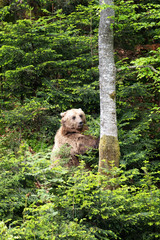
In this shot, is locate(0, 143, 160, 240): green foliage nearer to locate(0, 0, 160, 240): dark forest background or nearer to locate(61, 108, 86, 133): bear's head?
locate(0, 0, 160, 240): dark forest background

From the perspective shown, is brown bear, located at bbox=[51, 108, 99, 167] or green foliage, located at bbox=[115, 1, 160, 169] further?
brown bear, located at bbox=[51, 108, 99, 167]

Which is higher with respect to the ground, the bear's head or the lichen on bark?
the bear's head

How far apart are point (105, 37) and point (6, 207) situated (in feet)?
14.3

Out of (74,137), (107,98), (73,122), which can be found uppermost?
(107,98)

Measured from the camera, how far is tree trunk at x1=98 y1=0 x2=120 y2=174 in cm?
602

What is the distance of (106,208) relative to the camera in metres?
3.66

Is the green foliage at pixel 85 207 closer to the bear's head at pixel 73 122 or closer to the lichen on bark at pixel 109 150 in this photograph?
the lichen on bark at pixel 109 150

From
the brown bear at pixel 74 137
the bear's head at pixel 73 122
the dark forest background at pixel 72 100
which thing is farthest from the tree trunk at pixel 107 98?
the bear's head at pixel 73 122

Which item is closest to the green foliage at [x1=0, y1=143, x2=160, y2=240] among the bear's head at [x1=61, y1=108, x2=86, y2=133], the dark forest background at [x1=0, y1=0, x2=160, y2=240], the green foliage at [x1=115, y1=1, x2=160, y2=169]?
the dark forest background at [x1=0, y1=0, x2=160, y2=240]

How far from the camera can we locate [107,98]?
6094 millimetres

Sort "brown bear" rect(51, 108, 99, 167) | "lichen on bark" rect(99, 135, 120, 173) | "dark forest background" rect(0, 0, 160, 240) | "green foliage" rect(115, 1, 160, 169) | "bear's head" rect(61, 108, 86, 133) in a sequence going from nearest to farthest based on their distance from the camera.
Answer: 1. "dark forest background" rect(0, 0, 160, 240)
2. "lichen on bark" rect(99, 135, 120, 173)
3. "green foliage" rect(115, 1, 160, 169)
4. "brown bear" rect(51, 108, 99, 167)
5. "bear's head" rect(61, 108, 86, 133)

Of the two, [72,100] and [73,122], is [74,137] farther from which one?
[72,100]

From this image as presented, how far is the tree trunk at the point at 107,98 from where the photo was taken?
237 inches

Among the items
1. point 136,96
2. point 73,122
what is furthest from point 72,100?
point 136,96
